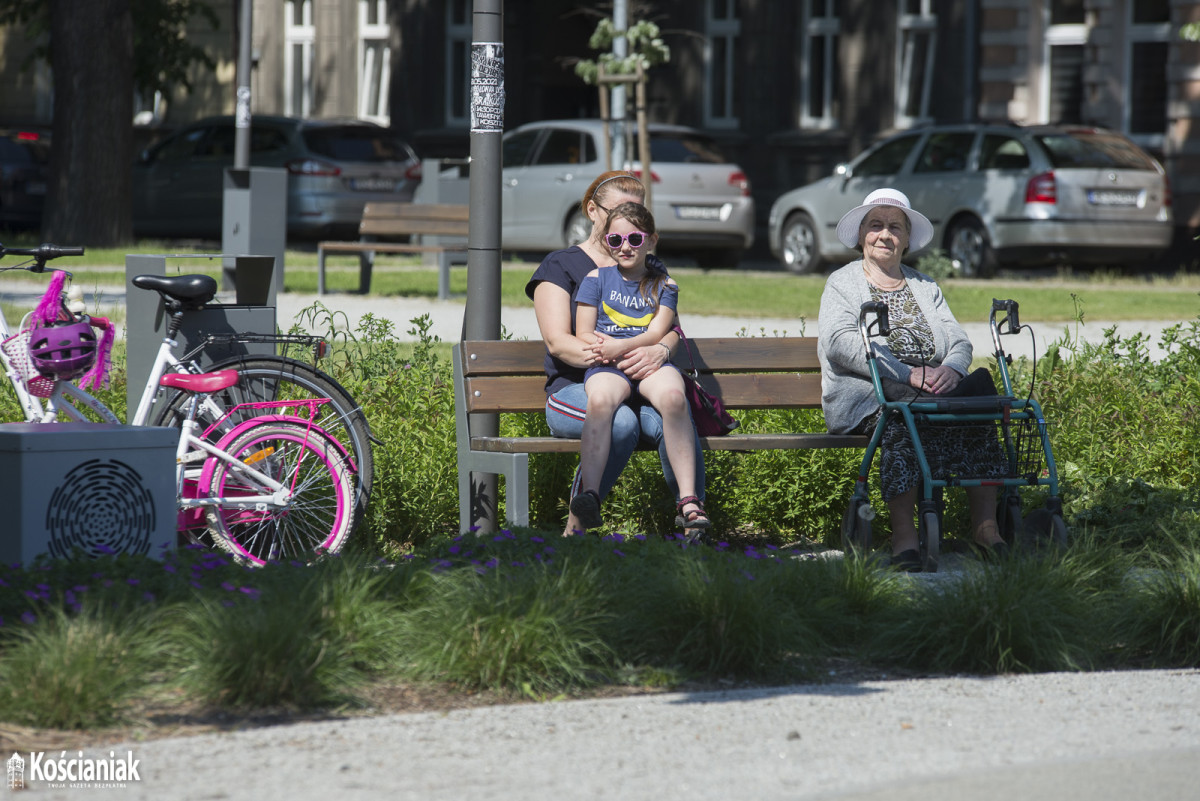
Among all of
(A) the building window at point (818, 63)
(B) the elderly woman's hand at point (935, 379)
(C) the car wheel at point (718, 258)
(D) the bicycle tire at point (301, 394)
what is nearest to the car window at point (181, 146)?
(C) the car wheel at point (718, 258)

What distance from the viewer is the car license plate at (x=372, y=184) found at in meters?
22.7

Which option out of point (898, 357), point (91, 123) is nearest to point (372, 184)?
point (91, 123)

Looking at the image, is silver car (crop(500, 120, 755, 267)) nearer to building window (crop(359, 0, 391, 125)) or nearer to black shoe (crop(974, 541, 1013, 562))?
building window (crop(359, 0, 391, 125))

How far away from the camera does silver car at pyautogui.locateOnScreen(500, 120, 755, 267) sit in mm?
19938

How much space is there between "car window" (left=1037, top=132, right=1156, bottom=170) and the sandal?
43.7 ft

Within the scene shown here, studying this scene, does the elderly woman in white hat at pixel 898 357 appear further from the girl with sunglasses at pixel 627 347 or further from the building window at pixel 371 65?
the building window at pixel 371 65

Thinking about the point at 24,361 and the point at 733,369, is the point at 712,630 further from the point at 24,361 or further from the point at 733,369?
the point at 24,361

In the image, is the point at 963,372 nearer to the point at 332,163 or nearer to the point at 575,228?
the point at 575,228

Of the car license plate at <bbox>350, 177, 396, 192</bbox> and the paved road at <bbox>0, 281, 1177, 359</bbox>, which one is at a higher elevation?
the car license plate at <bbox>350, 177, 396, 192</bbox>

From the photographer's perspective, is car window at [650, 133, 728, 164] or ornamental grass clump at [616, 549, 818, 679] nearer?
ornamental grass clump at [616, 549, 818, 679]

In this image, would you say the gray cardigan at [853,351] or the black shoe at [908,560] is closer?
the black shoe at [908,560]

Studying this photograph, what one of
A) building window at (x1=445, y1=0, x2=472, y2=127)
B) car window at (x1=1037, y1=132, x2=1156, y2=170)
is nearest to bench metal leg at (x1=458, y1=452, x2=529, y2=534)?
car window at (x1=1037, y1=132, x2=1156, y2=170)

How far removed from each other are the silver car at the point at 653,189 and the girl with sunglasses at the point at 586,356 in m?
12.8

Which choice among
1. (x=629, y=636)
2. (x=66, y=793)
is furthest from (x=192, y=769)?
(x=629, y=636)
